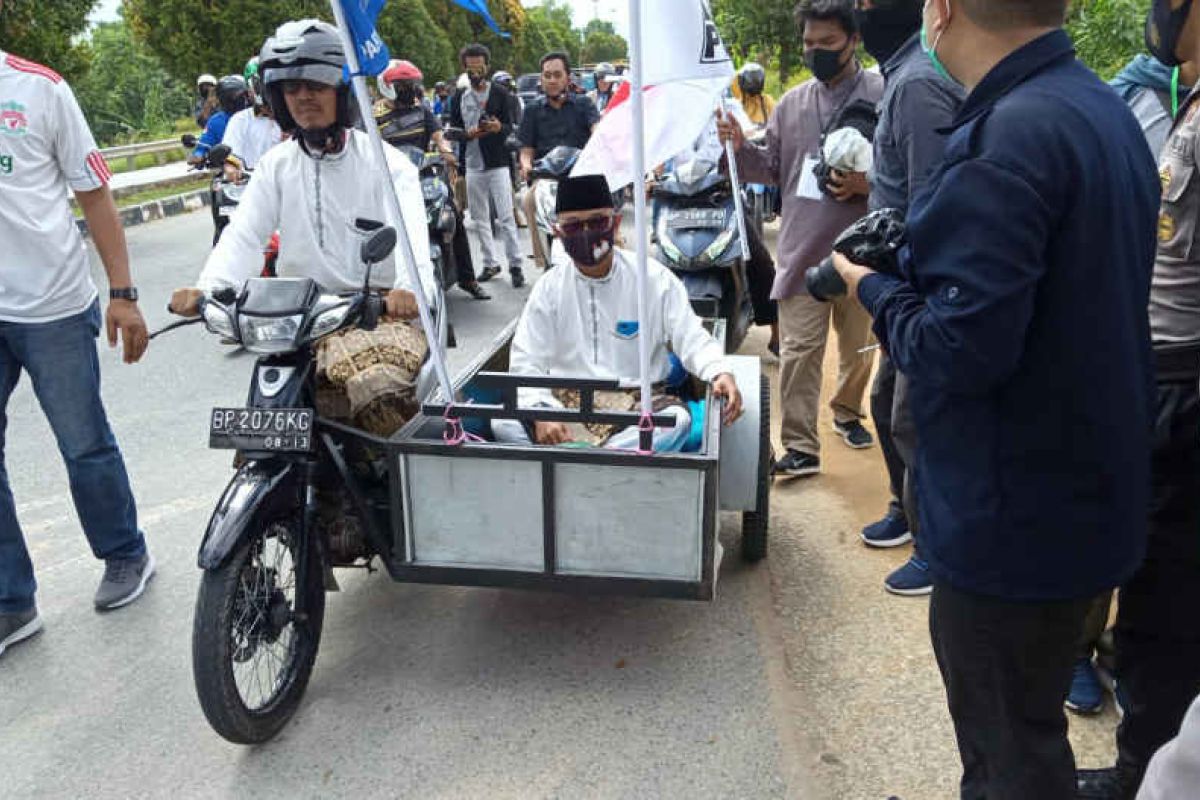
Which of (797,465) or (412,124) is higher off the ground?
(412,124)

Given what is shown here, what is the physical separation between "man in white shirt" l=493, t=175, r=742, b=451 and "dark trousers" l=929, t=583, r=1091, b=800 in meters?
1.60

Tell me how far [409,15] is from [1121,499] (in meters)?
28.9

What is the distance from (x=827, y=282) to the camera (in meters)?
2.12

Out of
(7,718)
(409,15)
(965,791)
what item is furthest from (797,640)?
(409,15)

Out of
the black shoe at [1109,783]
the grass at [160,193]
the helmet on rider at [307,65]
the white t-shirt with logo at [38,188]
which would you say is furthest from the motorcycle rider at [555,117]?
the grass at [160,193]

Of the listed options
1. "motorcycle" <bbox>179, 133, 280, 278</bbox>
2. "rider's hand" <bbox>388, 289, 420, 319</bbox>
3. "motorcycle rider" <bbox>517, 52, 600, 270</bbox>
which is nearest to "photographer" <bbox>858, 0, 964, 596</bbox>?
"rider's hand" <bbox>388, 289, 420, 319</bbox>

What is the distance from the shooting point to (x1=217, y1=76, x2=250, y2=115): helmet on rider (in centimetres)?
877

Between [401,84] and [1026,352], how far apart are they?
779 centimetres

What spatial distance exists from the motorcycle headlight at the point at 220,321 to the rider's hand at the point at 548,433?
105cm

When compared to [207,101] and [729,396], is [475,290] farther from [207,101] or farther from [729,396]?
[207,101]

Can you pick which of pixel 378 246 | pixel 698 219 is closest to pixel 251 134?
pixel 698 219

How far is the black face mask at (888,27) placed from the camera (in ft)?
10.1

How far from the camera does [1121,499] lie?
1.73 meters

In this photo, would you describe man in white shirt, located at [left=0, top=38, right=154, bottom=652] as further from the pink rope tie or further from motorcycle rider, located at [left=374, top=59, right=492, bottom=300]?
motorcycle rider, located at [left=374, top=59, right=492, bottom=300]
